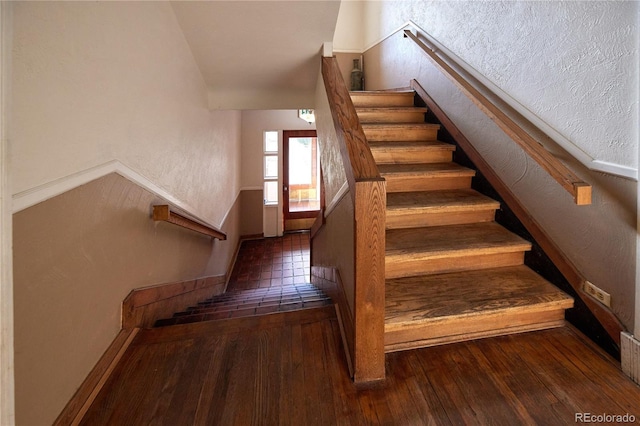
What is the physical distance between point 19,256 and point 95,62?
0.77 meters

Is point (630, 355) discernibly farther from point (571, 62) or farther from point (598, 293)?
point (571, 62)

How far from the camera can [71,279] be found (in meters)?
1.09

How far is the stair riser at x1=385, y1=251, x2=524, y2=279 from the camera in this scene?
1712 millimetres

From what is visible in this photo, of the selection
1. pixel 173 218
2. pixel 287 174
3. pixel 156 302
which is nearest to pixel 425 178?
pixel 173 218

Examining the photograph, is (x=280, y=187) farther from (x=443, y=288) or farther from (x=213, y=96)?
(x=443, y=288)

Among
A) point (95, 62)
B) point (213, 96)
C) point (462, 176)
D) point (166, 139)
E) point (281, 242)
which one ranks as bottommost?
point (281, 242)

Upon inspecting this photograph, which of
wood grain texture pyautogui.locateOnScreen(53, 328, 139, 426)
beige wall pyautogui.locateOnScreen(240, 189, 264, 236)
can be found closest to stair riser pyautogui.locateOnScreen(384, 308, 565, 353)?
wood grain texture pyautogui.locateOnScreen(53, 328, 139, 426)

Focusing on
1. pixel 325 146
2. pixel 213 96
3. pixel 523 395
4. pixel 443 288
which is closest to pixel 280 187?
pixel 213 96

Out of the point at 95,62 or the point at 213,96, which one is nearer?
the point at 95,62

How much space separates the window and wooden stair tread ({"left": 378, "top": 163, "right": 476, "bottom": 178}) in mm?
4434

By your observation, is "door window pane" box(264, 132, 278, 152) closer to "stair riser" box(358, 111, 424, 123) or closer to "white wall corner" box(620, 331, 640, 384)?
"stair riser" box(358, 111, 424, 123)

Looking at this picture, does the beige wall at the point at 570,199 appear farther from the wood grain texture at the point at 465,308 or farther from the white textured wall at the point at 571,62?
the wood grain texture at the point at 465,308

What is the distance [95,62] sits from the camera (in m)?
1.23

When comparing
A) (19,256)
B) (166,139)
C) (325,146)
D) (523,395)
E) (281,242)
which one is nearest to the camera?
(19,256)
